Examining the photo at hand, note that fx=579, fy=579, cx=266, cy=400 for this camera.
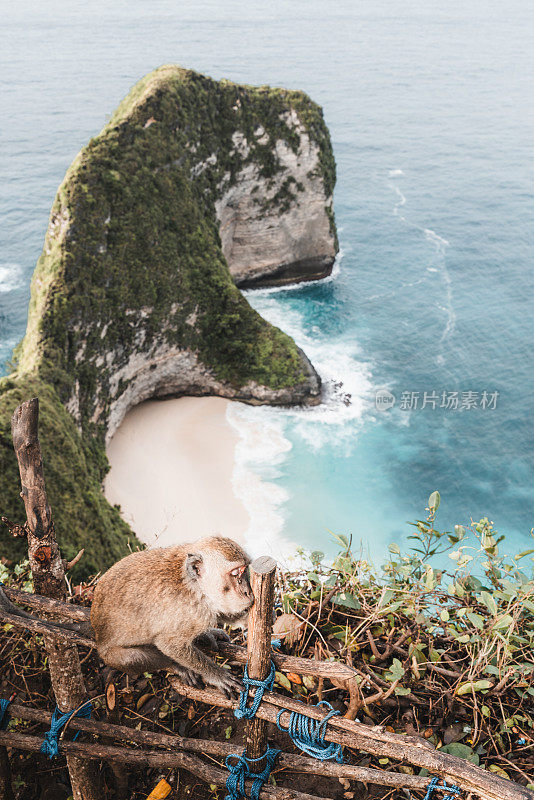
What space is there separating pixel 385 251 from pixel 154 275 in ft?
95.7

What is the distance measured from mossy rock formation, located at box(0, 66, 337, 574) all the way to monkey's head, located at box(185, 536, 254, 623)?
1315cm

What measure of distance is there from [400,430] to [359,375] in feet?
17.6

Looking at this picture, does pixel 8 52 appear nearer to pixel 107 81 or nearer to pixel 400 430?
pixel 107 81

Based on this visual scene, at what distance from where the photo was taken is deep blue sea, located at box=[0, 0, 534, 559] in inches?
1262

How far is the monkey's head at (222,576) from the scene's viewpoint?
14.9 ft

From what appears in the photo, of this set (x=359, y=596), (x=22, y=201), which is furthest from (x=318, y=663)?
(x=22, y=201)

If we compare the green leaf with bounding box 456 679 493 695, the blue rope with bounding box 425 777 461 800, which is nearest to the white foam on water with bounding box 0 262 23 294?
the green leaf with bounding box 456 679 493 695

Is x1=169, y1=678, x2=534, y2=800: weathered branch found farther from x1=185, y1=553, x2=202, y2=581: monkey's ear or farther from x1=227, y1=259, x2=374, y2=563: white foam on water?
x1=227, y1=259, x2=374, y2=563: white foam on water

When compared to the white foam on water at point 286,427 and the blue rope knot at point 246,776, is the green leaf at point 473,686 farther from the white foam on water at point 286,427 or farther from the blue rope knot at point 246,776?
the white foam on water at point 286,427

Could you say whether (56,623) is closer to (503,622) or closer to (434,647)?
(434,647)

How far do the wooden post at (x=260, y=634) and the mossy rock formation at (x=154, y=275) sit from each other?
13.4 metres

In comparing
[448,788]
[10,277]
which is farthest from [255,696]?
[10,277]

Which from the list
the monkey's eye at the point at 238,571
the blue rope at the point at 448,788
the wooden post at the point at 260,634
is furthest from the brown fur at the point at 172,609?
the blue rope at the point at 448,788

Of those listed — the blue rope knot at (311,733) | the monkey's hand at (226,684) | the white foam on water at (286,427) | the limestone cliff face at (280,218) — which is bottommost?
the white foam on water at (286,427)
